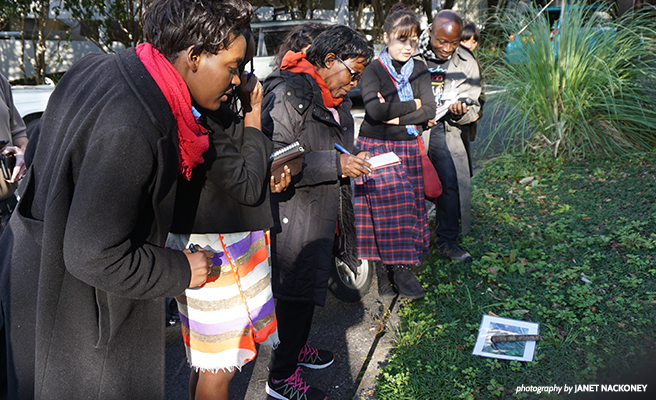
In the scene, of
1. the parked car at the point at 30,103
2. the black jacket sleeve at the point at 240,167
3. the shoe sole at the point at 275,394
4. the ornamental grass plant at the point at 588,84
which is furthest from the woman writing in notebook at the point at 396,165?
the parked car at the point at 30,103

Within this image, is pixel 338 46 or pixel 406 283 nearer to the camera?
pixel 338 46

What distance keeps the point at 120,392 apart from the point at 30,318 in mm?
379

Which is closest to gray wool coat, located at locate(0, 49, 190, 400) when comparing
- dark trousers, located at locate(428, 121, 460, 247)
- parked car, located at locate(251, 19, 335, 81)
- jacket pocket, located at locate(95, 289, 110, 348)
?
jacket pocket, located at locate(95, 289, 110, 348)

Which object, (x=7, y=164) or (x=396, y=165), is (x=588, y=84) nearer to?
(x=396, y=165)

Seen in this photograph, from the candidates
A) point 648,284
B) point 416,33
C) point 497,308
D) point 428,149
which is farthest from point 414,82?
point 648,284

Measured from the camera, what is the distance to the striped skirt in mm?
1829

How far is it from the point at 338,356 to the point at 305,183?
131 cm

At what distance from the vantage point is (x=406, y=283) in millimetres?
3709

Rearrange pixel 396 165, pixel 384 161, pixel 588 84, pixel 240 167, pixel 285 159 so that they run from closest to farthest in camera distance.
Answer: pixel 240 167 → pixel 285 159 → pixel 384 161 → pixel 396 165 → pixel 588 84

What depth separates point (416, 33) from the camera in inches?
151

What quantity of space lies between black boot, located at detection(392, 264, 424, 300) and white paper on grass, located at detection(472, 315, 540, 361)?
0.54m

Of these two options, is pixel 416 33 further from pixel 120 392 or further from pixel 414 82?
pixel 120 392

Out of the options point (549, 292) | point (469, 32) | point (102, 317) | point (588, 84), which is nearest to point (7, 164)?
point (102, 317)

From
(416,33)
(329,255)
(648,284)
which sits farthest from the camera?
(416,33)
